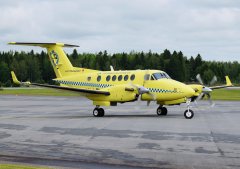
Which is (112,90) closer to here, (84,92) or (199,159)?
(84,92)

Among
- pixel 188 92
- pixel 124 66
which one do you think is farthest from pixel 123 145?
pixel 124 66

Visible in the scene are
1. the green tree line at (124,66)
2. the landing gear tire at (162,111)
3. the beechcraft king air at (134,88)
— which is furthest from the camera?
the green tree line at (124,66)

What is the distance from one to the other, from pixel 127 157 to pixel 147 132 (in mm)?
6825

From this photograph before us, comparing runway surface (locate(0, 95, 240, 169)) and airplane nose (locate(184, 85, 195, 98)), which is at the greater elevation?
airplane nose (locate(184, 85, 195, 98))

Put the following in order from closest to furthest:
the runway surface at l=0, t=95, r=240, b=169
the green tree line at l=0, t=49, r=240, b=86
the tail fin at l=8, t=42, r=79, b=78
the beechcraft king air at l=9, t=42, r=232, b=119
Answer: the runway surface at l=0, t=95, r=240, b=169
the beechcraft king air at l=9, t=42, r=232, b=119
the tail fin at l=8, t=42, r=79, b=78
the green tree line at l=0, t=49, r=240, b=86

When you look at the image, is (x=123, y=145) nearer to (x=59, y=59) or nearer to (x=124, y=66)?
(x=59, y=59)

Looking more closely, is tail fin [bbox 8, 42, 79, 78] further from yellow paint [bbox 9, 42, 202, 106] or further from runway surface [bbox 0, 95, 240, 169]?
runway surface [bbox 0, 95, 240, 169]

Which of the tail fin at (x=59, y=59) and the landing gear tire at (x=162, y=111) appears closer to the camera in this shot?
the landing gear tire at (x=162, y=111)

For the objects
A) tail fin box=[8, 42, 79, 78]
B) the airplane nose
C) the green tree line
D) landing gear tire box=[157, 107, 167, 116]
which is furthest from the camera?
the green tree line

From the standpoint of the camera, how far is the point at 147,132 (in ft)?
68.1

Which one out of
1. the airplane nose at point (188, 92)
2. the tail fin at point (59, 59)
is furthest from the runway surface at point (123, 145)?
the tail fin at point (59, 59)

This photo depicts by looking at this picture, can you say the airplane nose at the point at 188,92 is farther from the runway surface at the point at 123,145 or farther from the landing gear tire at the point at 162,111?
the runway surface at the point at 123,145

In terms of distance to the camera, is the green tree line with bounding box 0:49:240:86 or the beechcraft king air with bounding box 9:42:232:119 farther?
the green tree line with bounding box 0:49:240:86

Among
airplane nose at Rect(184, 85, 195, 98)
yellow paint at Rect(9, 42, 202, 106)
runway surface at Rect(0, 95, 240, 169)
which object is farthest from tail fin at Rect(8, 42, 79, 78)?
runway surface at Rect(0, 95, 240, 169)
